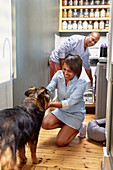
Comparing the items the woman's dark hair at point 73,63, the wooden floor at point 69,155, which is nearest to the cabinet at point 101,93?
the wooden floor at point 69,155

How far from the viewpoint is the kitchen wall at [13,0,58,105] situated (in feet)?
6.85

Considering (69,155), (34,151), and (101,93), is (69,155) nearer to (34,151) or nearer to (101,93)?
(34,151)

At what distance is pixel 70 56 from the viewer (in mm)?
2193

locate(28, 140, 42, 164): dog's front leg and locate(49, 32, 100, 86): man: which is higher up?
locate(49, 32, 100, 86): man

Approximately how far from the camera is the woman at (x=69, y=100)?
2178 millimetres

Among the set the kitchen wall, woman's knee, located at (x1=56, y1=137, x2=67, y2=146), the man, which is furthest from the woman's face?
the man

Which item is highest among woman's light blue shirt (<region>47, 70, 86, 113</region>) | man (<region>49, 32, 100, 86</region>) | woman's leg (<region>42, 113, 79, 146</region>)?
man (<region>49, 32, 100, 86</region>)

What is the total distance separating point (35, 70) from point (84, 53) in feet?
3.48

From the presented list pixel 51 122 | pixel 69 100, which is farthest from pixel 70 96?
pixel 51 122

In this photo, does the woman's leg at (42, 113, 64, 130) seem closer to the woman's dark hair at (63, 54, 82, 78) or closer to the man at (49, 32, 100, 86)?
the woman's dark hair at (63, 54, 82, 78)

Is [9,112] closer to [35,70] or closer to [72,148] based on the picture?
[72,148]

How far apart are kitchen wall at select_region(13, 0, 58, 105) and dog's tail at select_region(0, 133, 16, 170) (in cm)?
77

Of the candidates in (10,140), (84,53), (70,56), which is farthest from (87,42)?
(10,140)

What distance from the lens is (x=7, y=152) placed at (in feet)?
4.18
